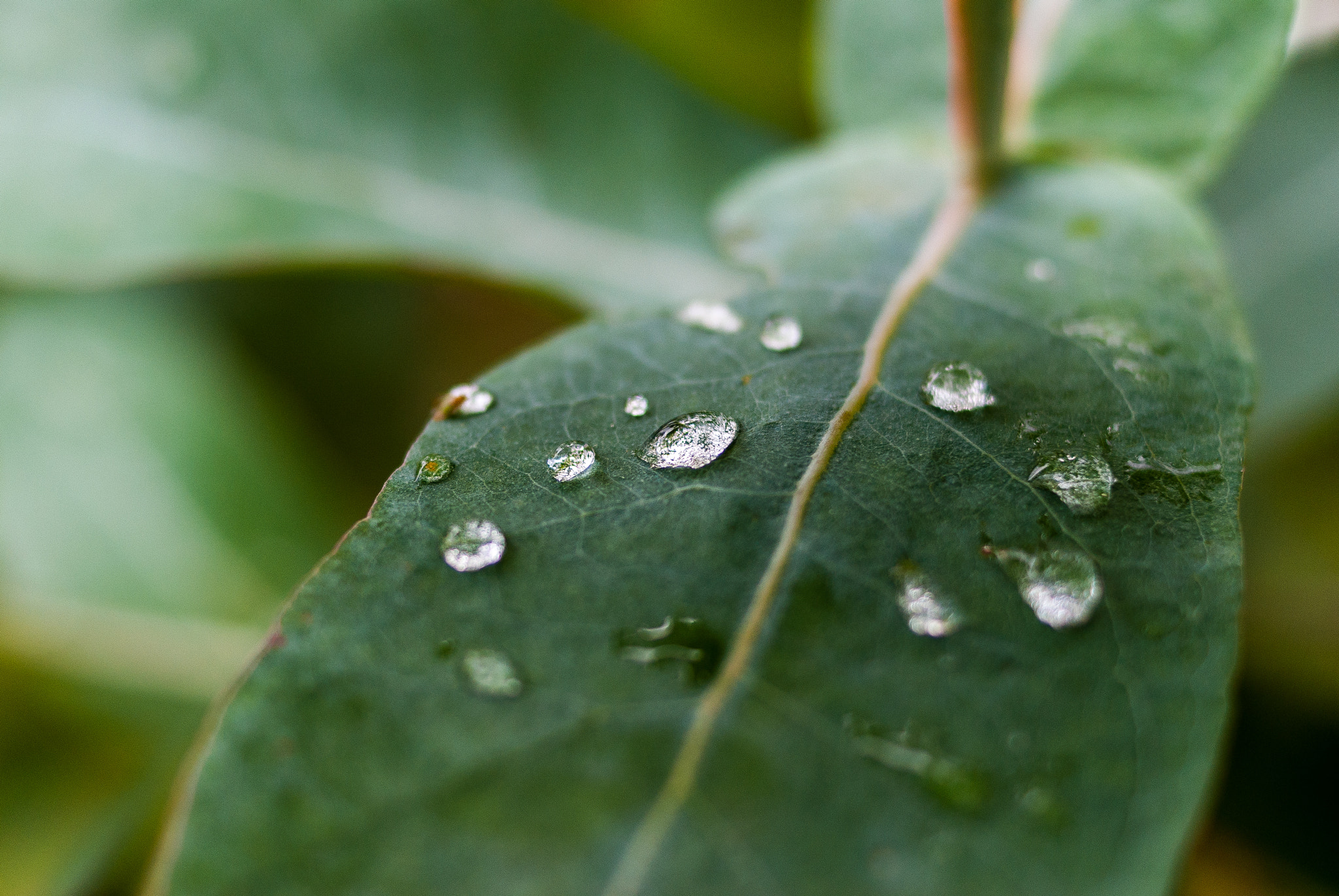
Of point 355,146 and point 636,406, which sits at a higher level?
point 355,146

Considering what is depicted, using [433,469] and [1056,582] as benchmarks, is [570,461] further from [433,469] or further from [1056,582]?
[1056,582]

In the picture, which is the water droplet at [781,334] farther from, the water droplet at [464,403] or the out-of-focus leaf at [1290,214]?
the out-of-focus leaf at [1290,214]

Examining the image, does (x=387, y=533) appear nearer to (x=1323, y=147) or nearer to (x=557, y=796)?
(x=557, y=796)

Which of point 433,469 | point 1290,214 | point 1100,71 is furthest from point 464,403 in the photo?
point 1290,214

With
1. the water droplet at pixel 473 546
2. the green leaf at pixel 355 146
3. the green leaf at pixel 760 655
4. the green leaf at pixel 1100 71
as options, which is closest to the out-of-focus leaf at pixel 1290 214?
the green leaf at pixel 1100 71

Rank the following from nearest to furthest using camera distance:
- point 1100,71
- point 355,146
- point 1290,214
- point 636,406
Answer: point 636,406, point 1100,71, point 355,146, point 1290,214

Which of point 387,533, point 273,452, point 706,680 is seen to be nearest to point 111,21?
point 273,452

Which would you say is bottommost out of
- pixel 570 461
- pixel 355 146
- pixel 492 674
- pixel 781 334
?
pixel 492 674
